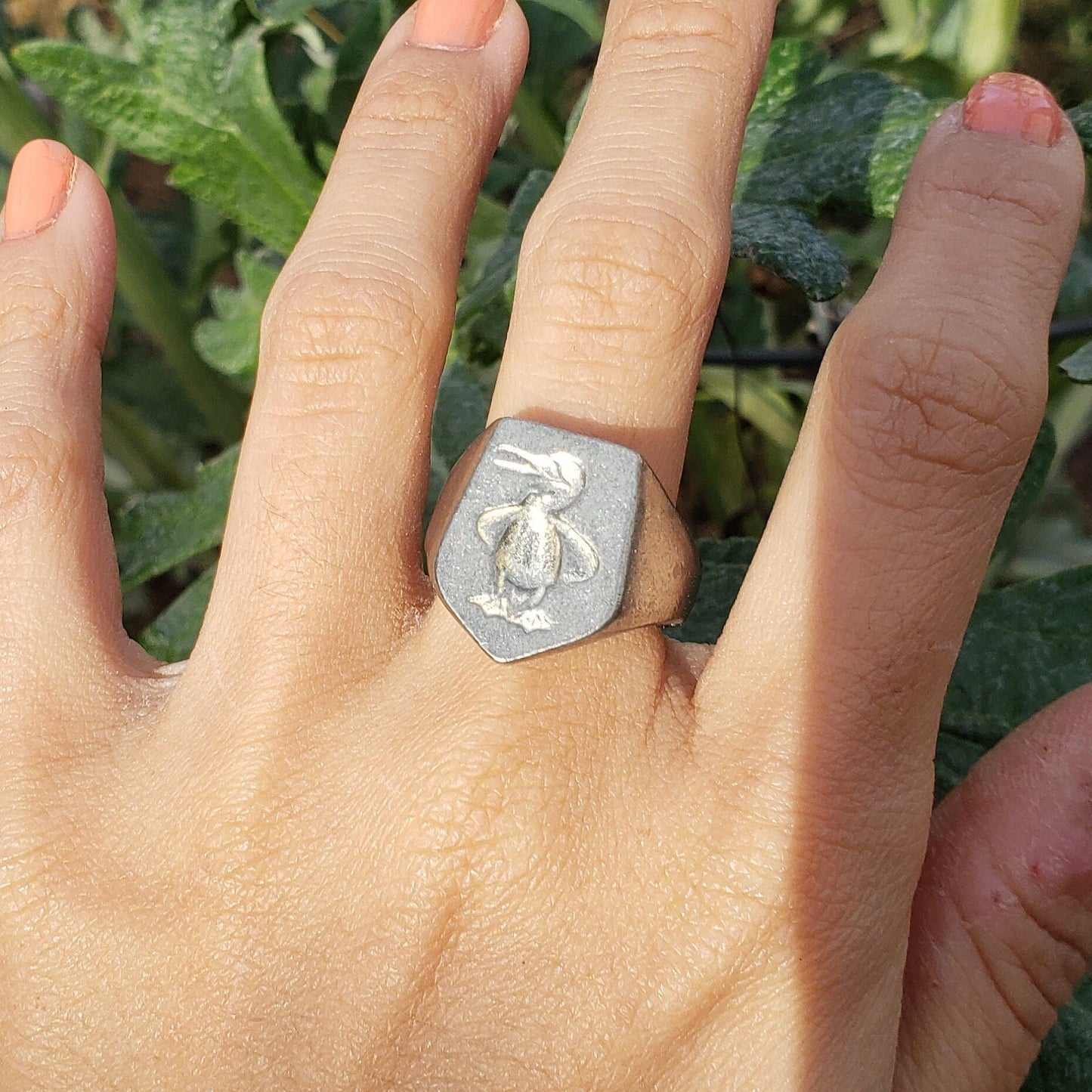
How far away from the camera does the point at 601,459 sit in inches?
37.7

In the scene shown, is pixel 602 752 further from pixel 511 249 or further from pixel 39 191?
pixel 39 191

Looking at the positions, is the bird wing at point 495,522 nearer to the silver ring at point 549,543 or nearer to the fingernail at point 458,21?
the silver ring at point 549,543

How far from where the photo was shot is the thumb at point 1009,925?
3.43 ft

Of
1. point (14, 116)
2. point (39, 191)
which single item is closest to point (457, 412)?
point (39, 191)

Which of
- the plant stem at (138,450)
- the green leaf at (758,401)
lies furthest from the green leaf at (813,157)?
the plant stem at (138,450)

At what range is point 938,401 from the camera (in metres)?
0.99

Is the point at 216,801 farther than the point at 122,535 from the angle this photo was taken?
No

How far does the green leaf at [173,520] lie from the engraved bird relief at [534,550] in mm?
Result: 781

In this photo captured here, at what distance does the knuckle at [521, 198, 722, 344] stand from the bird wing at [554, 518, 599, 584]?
237 millimetres

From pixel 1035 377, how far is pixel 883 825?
426mm

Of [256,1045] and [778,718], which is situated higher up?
[778,718]

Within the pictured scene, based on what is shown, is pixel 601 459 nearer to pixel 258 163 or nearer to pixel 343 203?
pixel 343 203

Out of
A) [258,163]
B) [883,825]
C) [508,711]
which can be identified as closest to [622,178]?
[508,711]

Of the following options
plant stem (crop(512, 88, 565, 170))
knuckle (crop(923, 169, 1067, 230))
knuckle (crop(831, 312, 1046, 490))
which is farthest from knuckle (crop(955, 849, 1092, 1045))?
plant stem (crop(512, 88, 565, 170))
